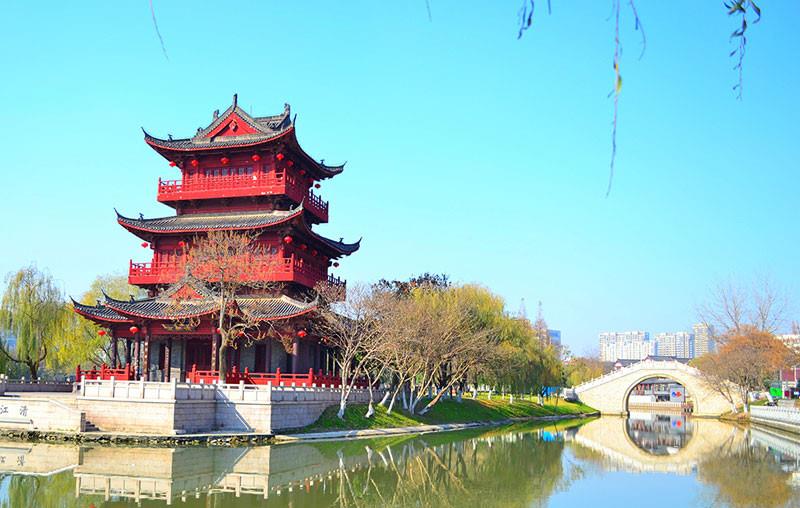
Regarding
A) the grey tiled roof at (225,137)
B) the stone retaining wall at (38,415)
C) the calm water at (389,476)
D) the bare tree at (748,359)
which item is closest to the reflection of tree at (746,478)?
the calm water at (389,476)

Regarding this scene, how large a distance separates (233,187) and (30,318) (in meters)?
12.3

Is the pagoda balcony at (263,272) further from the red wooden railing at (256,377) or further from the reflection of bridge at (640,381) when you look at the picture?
the reflection of bridge at (640,381)

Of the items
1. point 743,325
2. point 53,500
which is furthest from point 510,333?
point 53,500

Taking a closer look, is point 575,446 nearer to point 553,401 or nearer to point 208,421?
point 208,421

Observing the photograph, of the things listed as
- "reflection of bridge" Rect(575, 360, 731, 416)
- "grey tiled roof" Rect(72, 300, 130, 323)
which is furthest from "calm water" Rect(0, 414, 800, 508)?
"reflection of bridge" Rect(575, 360, 731, 416)

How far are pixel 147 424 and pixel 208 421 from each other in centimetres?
199

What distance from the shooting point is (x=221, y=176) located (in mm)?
32250

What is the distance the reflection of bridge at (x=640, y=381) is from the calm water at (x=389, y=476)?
31.2 m

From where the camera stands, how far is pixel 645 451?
31516mm

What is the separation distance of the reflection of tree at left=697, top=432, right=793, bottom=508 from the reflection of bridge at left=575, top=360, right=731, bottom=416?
30.5 m

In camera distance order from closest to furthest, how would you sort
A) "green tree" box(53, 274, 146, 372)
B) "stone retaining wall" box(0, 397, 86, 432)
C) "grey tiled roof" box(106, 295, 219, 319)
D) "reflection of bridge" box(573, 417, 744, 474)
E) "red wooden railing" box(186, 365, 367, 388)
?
"stone retaining wall" box(0, 397, 86, 432)
"reflection of bridge" box(573, 417, 744, 474)
"red wooden railing" box(186, 365, 367, 388)
"grey tiled roof" box(106, 295, 219, 319)
"green tree" box(53, 274, 146, 372)

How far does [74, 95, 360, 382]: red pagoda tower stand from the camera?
28500 millimetres

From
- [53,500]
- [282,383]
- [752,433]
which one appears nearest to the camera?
[53,500]

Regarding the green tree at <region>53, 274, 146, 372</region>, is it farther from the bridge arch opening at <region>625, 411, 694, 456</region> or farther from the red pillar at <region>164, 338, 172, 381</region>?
the bridge arch opening at <region>625, 411, 694, 456</region>
